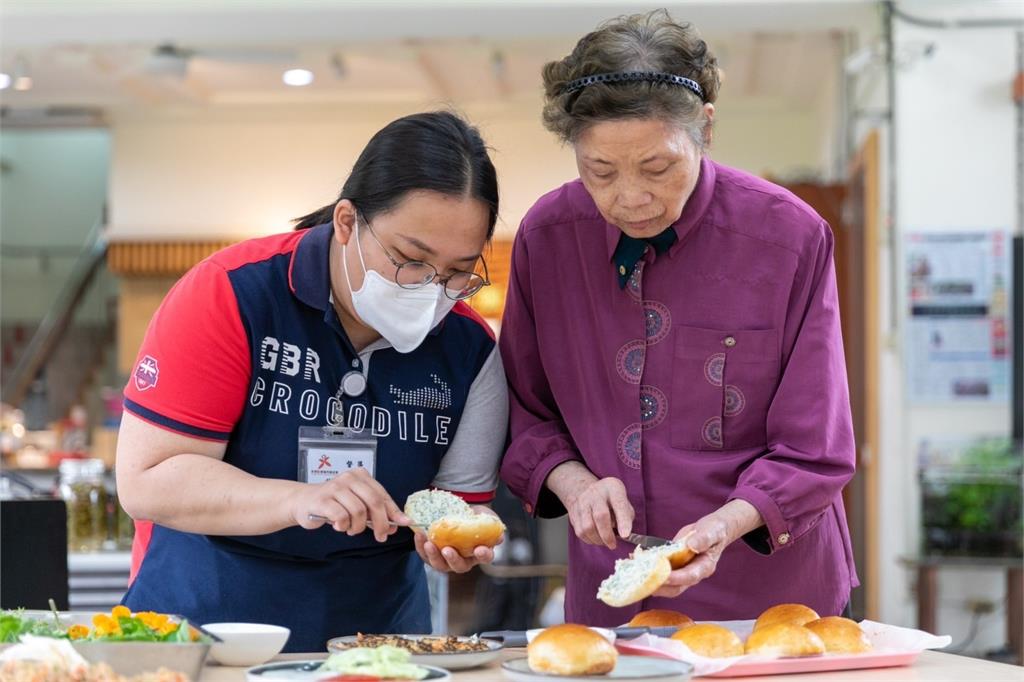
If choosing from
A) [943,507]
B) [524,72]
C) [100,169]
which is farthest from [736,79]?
[100,169]

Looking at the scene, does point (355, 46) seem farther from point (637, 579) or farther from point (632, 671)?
point (632, 671)

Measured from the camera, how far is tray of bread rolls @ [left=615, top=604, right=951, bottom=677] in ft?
5.65

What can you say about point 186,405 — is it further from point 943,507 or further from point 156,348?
point 943,507

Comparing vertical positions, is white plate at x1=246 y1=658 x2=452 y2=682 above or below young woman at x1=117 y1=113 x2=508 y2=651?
below

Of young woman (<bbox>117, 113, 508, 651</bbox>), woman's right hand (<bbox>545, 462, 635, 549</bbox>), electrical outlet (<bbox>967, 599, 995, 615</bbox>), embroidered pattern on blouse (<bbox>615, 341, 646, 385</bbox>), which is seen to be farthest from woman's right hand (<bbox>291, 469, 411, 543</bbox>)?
electrical outlet (<bbox>967, 599, 995, 615</bbox>)

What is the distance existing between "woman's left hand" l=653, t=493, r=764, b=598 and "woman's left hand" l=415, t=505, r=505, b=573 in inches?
11.7

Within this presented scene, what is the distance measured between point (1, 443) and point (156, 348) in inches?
331

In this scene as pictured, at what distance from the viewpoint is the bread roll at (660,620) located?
1.91 m

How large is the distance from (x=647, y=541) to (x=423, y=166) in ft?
2.26

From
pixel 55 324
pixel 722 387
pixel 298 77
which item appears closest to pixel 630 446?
pixel 722 387

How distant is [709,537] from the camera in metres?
1.85

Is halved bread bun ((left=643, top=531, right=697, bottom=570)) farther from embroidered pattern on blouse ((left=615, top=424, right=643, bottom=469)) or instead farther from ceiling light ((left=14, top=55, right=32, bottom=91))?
ceiling light ((left=14, top=55, right=32, bottom=91))

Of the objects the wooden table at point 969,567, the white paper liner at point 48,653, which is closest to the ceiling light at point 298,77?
the wooden table at point 969,567

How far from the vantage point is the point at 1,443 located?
9.72 m
